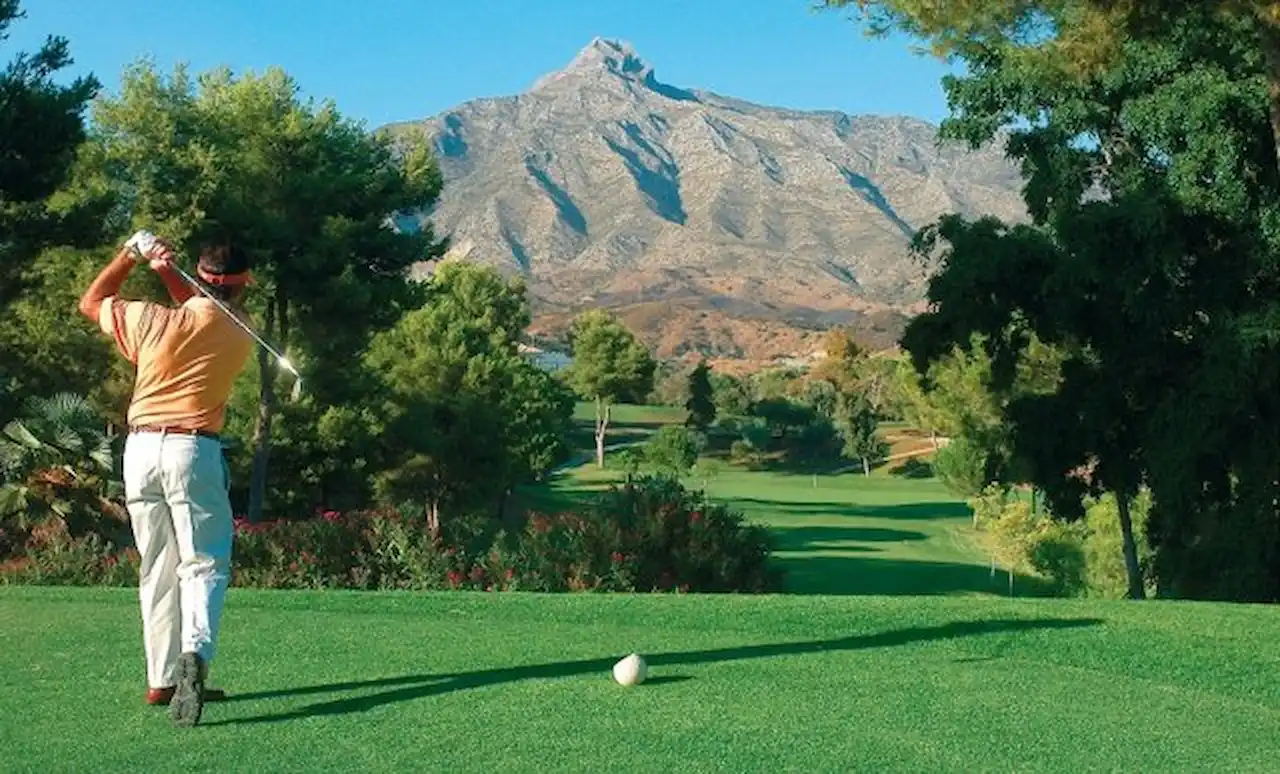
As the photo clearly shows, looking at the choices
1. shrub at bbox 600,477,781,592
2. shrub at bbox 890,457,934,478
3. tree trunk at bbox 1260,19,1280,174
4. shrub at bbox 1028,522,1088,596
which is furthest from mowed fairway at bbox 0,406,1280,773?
shrub at bbox 890,457,934,478

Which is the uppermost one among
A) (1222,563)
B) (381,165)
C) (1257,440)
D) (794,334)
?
(794,334)

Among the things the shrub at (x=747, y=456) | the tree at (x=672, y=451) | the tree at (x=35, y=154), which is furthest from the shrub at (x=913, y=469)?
the tree at (x=35, y=154)

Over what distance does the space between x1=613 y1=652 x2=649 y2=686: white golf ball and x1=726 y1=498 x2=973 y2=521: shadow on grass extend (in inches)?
2352

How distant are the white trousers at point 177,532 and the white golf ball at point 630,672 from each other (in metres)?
1.82

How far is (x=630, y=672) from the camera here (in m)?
6.44

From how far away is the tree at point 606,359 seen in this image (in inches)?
3607

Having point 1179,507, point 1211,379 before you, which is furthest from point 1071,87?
point 1179,507

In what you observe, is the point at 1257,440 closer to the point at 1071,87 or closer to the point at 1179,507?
the point at 1179,507

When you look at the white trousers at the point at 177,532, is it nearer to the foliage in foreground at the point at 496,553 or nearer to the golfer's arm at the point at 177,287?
the golfer's arm at the point at 177,287

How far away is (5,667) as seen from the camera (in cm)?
673

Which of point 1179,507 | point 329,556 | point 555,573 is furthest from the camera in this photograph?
point 1179,507

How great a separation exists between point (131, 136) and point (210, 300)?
26.6 metres

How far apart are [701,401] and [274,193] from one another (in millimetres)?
72467

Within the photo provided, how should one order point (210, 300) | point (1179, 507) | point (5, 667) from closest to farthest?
point (210, 300) → point (5, 667) → point (1179, 507)
